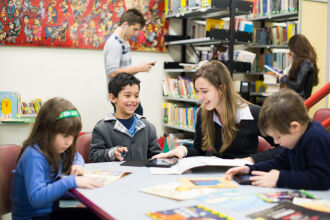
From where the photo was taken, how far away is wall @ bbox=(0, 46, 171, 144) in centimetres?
432

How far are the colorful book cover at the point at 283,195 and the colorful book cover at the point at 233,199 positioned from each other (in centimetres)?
3

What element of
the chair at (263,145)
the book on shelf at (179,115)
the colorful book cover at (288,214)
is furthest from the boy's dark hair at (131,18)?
the colorful book cover at (288,214)

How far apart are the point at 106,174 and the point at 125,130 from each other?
2.28ft

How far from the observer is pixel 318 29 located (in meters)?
4.34

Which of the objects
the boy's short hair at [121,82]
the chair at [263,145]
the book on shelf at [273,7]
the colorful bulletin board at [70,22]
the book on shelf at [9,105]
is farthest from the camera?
the book on shelf at [273,7]

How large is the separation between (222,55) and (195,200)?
3.60 m

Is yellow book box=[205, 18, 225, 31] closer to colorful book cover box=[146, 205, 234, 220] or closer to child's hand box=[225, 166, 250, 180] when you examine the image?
child's hand box=[225, 166, 250, 180]

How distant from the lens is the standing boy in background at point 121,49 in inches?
144

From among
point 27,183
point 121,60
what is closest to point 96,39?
point 121,60

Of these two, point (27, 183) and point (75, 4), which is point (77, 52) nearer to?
point (75, 4)

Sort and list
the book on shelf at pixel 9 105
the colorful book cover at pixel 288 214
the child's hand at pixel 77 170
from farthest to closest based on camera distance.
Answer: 1. the book on shelf at pixel 9 105
2. the child's hand at pixel 77 170
3. the colorful book cover at pixel 288 214

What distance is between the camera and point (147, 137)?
7.73 feet

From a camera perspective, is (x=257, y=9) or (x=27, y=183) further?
(x=257, y=9)

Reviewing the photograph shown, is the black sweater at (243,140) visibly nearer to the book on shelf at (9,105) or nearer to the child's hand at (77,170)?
the child's hand at (77,170)
